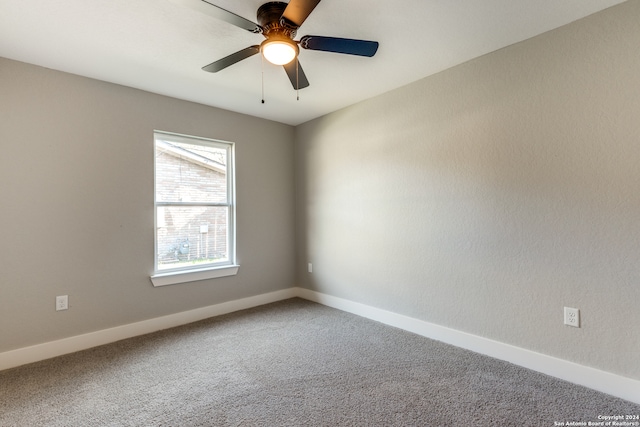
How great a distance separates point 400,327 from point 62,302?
9.86ft

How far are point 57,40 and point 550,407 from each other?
3.96 metres

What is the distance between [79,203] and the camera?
263cm

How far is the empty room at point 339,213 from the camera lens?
1840 millimetres

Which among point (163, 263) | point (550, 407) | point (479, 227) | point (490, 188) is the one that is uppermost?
point (490, 188)

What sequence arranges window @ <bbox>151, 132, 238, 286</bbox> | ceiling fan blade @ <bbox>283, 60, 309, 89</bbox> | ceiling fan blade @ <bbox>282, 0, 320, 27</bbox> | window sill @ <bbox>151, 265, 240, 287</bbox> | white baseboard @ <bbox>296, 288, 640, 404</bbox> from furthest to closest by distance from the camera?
window @ <bbox>151, 132, 238, 286</bbox>, window sill @ <bbox>151, 265, 240, 287</bbox>, ceiling fan blade @ <bbox>283, 60, 309, 89</bbox>, white baseboard @ <bbox>296, 288, 640, 404</bbox>, ceiling fan blade @ <bbox>282, 0, 320, 27</bbox>

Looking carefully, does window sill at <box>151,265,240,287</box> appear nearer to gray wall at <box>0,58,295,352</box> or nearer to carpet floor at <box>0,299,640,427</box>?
gray wall at <box>0,58,295,352</box>

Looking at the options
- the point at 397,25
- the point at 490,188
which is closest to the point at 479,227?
the point at 490,188

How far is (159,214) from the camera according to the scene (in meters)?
3.13

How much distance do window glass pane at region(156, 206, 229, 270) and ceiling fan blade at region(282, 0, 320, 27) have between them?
7.69 ft

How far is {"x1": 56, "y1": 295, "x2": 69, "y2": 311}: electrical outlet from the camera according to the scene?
8.29 ft

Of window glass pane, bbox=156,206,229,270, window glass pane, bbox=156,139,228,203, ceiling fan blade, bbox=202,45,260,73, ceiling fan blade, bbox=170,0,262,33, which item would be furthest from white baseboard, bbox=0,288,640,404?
ceiling fan blade, bbox=170,0,262,33

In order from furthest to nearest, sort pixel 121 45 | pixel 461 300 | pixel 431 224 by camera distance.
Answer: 1. pixel 431 224
2. pixel 461 300
3. pixel 121 45

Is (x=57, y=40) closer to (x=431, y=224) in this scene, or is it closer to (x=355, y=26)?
(x=355, y=26)

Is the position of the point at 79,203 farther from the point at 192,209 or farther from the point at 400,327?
the point at 400,327
